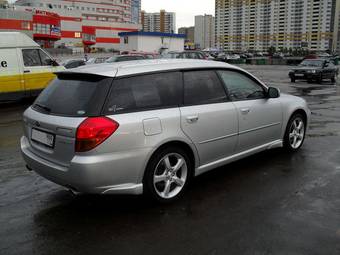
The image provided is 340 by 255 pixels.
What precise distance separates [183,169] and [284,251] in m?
1.52

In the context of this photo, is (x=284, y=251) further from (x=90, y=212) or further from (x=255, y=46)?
(x=255, y=46)

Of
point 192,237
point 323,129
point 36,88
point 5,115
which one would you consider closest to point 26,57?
point 36,88

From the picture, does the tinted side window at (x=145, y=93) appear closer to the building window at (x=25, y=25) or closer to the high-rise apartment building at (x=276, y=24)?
the building window at (x=25, y=25)

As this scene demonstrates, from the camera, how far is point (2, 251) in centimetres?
326

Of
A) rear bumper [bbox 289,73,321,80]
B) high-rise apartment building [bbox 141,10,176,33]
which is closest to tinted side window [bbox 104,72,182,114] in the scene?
rear bumper [bbox 289,73,321,80]

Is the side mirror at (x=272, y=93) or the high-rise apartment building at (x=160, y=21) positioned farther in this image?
the high-rise apartment building at (x=160, y=21)

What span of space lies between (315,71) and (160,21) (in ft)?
575

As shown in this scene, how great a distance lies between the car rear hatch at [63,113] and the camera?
371cm

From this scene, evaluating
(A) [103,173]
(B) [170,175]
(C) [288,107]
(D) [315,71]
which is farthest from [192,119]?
(D) [315,71]

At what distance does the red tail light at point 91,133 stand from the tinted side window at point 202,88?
1136mm

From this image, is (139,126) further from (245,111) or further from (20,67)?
(20,67)

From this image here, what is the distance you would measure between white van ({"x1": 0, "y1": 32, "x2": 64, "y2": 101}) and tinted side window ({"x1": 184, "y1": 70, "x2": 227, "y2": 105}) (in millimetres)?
7932

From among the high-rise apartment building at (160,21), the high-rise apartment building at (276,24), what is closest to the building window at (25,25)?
the high-rise apartment building at (276,24)

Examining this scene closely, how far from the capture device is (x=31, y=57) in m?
11.8
